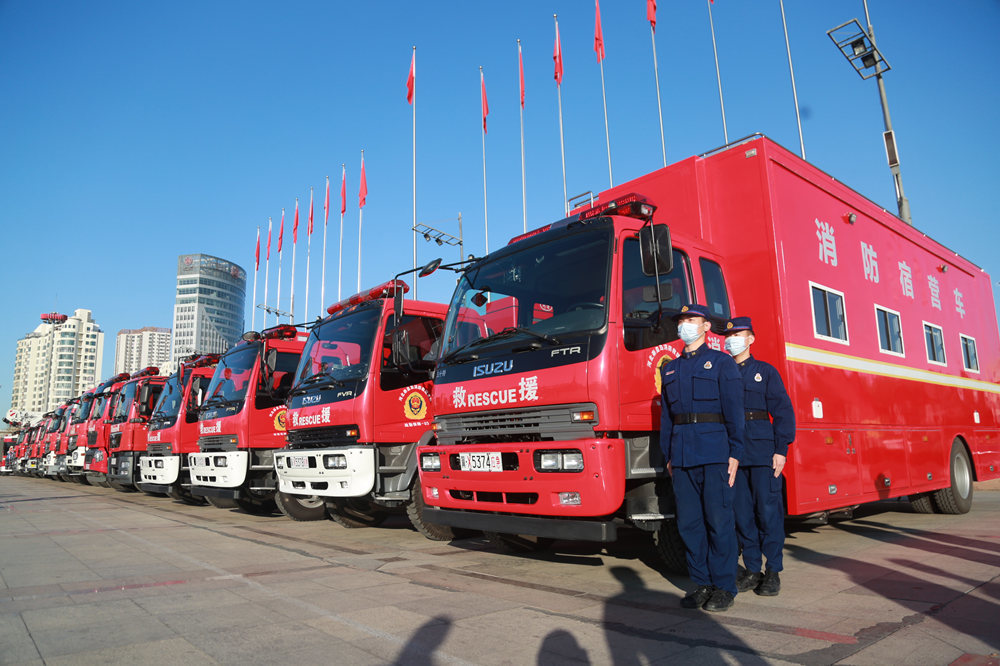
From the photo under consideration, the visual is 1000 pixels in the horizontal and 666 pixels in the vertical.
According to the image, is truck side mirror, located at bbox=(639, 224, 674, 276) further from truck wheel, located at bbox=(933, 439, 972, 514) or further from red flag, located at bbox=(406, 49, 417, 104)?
red flag, located at bbox=(406, 49, 417, 104)

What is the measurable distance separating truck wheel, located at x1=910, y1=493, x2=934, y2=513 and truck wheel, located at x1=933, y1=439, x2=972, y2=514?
92 millimetres

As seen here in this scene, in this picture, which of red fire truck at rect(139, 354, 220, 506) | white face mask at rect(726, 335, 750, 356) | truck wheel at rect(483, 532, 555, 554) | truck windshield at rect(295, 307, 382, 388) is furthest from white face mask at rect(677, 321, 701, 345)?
red fire truck at rect(139, 354, 220, 506)

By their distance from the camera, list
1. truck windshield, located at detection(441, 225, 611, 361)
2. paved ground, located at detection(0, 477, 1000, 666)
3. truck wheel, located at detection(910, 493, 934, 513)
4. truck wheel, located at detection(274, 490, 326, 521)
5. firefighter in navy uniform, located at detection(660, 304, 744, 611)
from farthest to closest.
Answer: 1. truck wheel, located at detection(274, 490, 326, 521)
2. truck wheel, located at detection(910, 493, 934, 513)
3. truck windshield, located at detection(441, 225, 611, 361)
4. firefighter in navy uniform, located at detection(660, 304, 744, 611)
5. paved ground, located at detection(0, 477, 1000, 666)

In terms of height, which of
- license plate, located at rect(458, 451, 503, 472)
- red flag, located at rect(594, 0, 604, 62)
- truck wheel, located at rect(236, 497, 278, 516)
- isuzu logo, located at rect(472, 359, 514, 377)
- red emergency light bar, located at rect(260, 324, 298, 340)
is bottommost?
truck wheel, located at rect(236, 497, 278, 516)

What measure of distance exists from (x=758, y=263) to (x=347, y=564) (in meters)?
4.64

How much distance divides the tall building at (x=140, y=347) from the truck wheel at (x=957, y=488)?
121001 mm

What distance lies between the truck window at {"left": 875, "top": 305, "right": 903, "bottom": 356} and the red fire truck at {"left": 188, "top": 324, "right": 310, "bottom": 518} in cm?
781

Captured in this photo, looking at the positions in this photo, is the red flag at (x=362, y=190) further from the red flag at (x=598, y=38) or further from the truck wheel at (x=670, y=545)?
the truck wheel at (x=670, y=545)

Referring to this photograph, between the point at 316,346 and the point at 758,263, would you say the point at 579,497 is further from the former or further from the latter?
the point at 316,346

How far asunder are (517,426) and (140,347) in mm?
125048

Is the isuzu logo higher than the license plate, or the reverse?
the isuzu logo

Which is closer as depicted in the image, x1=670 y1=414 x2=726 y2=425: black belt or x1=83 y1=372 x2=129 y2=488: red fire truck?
x1=670 y1=414 x2=726 y2=425: black belt

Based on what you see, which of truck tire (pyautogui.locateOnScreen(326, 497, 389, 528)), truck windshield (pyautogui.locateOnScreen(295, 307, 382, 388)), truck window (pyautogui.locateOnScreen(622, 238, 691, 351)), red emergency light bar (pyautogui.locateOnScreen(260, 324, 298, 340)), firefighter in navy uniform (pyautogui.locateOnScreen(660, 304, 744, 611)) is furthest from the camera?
red emergency light bar (pyautogui.locateOnScreen(260, 324, 298, 340))

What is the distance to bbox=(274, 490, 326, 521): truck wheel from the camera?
9156 mm
